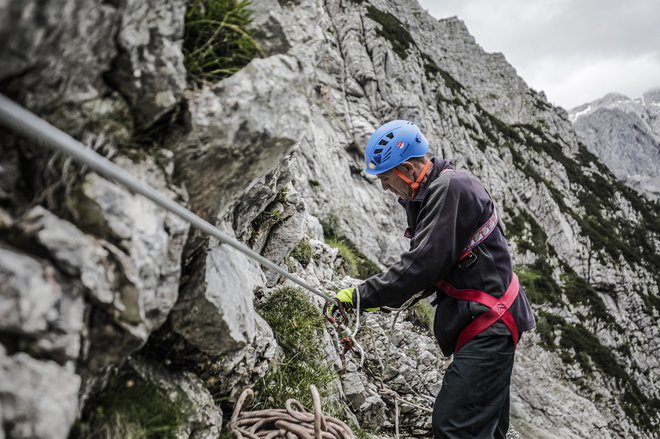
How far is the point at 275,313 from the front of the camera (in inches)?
195

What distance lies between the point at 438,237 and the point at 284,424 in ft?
6.94

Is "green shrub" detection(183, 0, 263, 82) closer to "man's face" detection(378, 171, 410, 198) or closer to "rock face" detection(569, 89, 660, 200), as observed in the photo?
"man's face" detection(378, 171, 410, 198)

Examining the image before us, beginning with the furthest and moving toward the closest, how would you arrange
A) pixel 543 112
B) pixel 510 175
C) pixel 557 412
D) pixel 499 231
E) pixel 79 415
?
pixel 543 112, pixel 510 175, pixel 557 412, pixel 499 231, pixel 79 415

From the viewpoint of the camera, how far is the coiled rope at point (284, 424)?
318 centimetres

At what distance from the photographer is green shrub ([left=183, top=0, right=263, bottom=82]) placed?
8.25ft

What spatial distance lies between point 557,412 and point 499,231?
82.7 feet

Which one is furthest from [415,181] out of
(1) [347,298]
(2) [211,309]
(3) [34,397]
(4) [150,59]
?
(3) [34,397]

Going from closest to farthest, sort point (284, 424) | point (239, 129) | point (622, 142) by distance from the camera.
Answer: point (239, 129) < point (284, 424) < point (622, 142)

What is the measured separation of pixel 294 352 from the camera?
Result: 4660mm


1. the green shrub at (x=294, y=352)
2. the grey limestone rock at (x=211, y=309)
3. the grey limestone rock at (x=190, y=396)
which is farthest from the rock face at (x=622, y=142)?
the grey limestone rock at (x=190, y=396)

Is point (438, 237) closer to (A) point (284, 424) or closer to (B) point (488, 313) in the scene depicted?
(B) point (488, 313)

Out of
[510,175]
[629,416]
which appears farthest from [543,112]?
[629,416]

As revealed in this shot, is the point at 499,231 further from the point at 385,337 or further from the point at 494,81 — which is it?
the point at 494,81

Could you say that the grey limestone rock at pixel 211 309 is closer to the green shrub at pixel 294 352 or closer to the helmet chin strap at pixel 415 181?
the green shrub at pixel 294 352
